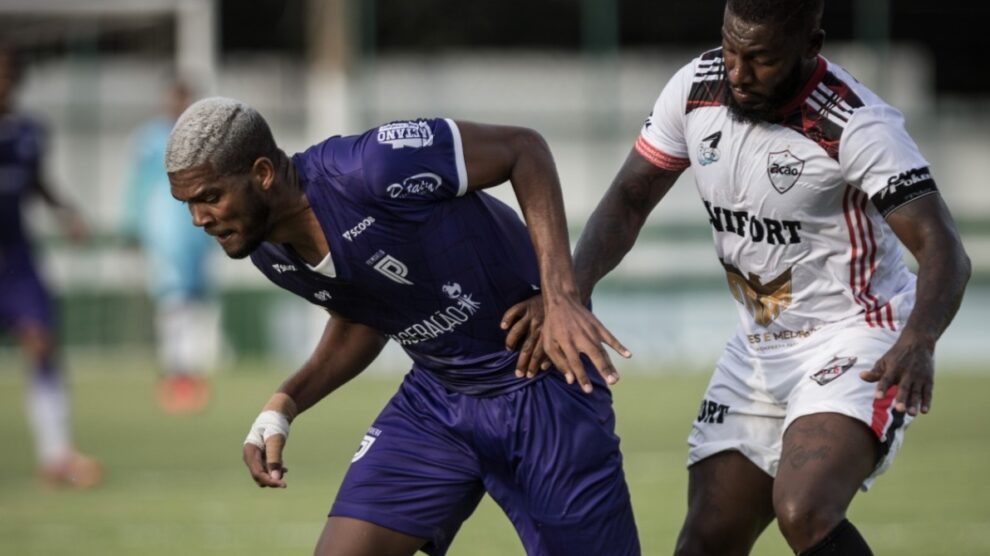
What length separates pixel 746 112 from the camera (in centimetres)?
550

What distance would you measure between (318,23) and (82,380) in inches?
291

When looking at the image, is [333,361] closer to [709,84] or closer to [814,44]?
[709,84]

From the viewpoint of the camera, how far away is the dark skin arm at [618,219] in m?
5.74

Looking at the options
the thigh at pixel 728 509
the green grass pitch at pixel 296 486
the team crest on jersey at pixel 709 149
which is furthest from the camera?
the green grass pitch at pixel 296 486

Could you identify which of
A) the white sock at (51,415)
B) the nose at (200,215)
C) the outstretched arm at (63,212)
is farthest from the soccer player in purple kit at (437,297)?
the outstretched arm at (63,212)

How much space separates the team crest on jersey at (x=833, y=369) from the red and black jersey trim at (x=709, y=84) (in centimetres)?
94

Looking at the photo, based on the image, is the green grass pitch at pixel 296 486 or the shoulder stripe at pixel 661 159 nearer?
the shoulder stripe at pixel 661 159

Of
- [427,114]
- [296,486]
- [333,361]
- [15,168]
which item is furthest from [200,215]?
[427,114]

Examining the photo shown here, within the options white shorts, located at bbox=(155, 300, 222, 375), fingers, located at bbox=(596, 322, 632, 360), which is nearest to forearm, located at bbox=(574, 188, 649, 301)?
fingers, located at bbox=(596, 322, 632, 360)

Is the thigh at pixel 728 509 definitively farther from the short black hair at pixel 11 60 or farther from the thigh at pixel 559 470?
the short black hair at pixel 11 60

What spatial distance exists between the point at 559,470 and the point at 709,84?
1.40 meters

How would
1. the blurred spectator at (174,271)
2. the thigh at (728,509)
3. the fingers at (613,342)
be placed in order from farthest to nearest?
the blurred spectator at (174,271) → the thigh at (728,509) → the fingers at (613,342)

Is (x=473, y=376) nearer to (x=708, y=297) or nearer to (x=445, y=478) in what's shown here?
(x=445, y=478)

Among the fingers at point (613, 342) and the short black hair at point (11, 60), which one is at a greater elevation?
the fingers at point (613, 342)
